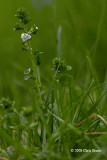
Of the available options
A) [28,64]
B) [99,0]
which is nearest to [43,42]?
[28,64]

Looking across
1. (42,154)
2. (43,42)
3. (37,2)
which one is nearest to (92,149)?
(42,154)

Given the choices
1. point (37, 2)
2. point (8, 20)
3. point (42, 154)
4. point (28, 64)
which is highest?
point (37, 2)

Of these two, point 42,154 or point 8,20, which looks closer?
point 42,154

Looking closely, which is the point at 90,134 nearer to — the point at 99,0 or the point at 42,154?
the point at 42,154

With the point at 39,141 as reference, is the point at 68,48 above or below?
above

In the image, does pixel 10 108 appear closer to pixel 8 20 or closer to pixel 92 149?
pixel 92 149

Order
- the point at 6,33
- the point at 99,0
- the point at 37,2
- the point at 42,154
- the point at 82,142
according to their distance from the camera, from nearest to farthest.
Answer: the point at 42,154
the point at 82,142
the point at 99,0
the point at 6,33
the point at 37,2

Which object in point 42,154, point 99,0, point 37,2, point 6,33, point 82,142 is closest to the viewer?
point 42,154
